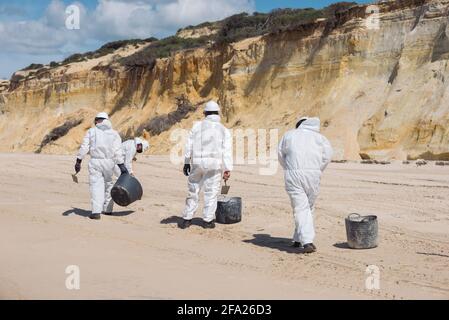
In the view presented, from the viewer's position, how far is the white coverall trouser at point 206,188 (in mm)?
8422

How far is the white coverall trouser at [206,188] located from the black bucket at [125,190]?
49.6 inches

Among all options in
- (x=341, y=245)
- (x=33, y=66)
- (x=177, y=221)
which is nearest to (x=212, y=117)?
(x=177, y=221)

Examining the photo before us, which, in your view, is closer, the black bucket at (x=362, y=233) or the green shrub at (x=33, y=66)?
the black bucket at (x=362, y=233)

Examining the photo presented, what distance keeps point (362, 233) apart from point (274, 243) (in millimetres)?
1157

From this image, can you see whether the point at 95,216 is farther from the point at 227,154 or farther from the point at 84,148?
the point at 227,154

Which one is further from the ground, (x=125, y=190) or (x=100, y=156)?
(x=100, y=156)

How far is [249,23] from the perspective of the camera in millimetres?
37875

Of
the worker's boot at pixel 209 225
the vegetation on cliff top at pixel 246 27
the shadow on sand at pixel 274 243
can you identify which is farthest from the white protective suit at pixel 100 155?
the vegetation on cliff top at pixel 246 27

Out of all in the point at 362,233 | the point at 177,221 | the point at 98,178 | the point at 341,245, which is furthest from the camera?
the point at 98,178

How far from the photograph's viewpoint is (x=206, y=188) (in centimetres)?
843

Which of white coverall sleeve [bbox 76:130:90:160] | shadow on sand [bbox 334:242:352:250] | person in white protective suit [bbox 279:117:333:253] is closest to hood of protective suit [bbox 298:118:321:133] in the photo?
person in white protective suit [bbox 279:117:333:253]

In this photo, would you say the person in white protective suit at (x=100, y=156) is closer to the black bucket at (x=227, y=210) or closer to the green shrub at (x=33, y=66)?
the black bucket at (x=227, y=210)
